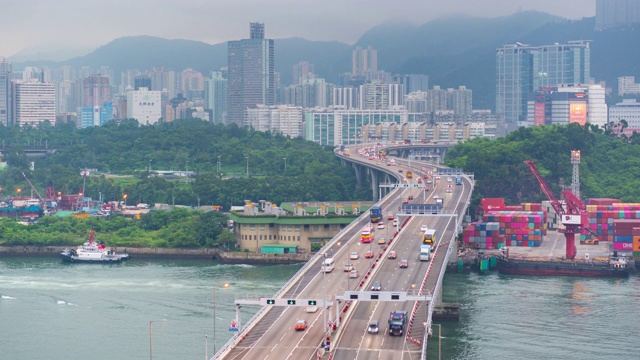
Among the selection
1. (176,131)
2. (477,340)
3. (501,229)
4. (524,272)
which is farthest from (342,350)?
(176,131)

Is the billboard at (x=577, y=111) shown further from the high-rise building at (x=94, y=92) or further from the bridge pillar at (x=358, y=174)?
the high-rise building at (x=94, y=92)

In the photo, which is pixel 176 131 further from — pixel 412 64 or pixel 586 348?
pixel 412 64

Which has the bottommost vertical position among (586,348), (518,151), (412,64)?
(586,348)

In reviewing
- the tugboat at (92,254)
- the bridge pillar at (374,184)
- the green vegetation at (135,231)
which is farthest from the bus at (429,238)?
the bridge pillar at (374,184)

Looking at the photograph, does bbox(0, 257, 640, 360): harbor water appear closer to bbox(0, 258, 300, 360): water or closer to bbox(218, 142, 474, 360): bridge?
bbox(0, 258, 300, 360): water

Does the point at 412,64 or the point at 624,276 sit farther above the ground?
the point at 412,64

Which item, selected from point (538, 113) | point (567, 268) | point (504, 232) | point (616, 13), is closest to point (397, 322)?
point (567, 268)

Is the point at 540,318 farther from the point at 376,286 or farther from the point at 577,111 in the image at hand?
the point at 577,111
